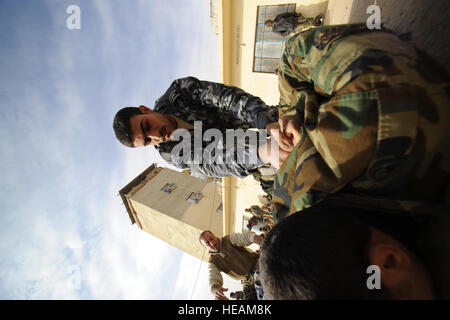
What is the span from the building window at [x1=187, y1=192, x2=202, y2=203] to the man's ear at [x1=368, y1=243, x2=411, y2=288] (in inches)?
227

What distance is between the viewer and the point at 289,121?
0.72 meters

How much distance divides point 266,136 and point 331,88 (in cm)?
49

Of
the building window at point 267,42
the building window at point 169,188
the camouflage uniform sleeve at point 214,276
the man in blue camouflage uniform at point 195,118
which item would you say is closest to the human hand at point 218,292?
the camouflage uniform sleeve at point 214,276

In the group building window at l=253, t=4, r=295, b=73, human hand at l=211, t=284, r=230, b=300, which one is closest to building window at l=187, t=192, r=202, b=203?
human hand at l=211, t=284, r=230, b=300

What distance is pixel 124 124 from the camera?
4.87 ft

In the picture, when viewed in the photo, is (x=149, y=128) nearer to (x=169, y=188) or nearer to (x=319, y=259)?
(x=319, y=259)

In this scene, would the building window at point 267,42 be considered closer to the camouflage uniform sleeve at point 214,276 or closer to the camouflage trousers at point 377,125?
the camouflage trousers at point 377,125

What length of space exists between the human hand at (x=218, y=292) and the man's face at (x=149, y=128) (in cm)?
290

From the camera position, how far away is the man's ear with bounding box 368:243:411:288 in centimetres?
42

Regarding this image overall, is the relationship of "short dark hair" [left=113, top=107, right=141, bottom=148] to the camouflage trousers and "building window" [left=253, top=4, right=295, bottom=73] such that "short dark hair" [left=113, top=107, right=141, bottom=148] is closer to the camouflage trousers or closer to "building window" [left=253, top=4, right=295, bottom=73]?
the camouflage trousers

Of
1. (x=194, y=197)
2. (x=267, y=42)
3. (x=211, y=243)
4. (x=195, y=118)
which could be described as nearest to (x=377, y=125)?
(x=195, y=118)
